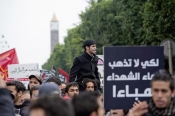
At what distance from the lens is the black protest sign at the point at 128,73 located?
22.3 ft

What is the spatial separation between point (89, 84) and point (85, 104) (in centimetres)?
664

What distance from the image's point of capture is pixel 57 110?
440 cm

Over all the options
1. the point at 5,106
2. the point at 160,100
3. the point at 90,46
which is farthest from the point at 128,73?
the point at 90,46

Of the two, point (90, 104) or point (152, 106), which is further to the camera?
point (152, 106)

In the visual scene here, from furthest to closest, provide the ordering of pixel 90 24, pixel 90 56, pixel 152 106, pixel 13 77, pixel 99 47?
pixel 90 24 → pixel 99 47 → pixel 13 77 → pixel 90 56 → pixel 152 106

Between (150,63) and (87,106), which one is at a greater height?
(150,63)

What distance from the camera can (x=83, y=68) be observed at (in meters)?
13.1

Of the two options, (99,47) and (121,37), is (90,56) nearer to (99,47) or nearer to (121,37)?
(121,37)

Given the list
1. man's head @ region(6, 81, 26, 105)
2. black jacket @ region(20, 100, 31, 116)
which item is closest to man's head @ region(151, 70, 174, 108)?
black jacket @ region(20, 100, 31, 116)

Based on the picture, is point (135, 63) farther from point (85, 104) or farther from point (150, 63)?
point (85, 104)

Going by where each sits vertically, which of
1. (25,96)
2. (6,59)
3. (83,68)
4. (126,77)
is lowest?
(6,59)

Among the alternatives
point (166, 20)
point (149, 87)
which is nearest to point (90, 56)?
point (149, 87)

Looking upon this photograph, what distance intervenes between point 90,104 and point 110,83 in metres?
1.20

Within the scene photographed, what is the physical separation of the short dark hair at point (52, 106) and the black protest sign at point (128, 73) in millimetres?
2249
